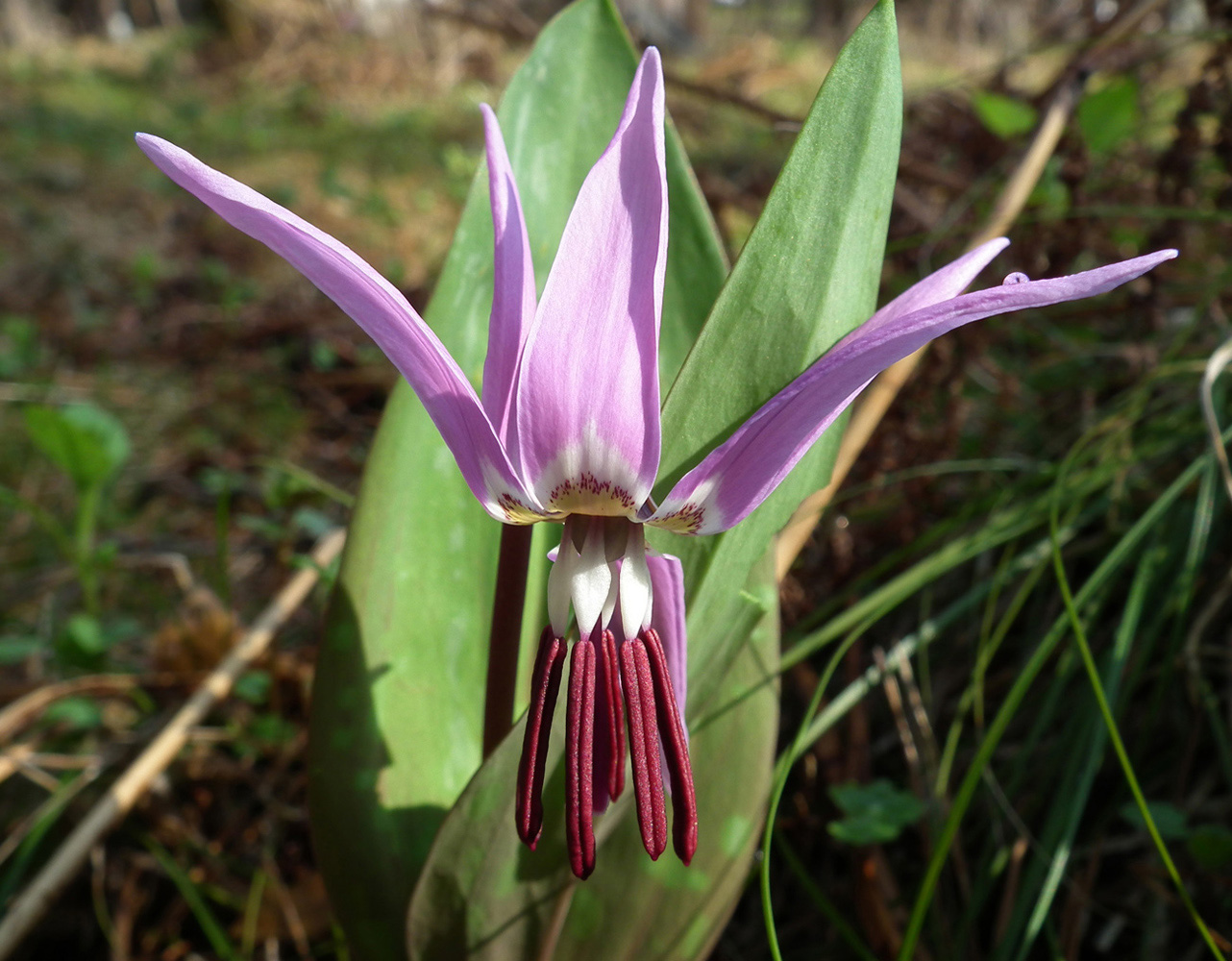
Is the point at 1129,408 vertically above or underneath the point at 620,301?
above

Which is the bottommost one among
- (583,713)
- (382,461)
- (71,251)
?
(583,713)

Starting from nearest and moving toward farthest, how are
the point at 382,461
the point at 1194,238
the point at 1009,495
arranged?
the point at 382,461, the point at 1009,495, the point at 1194,238

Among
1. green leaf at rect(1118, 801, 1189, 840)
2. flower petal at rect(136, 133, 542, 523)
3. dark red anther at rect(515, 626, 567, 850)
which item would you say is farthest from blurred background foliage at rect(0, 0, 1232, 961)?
flower petal at rect(136, 133, 542, 523)

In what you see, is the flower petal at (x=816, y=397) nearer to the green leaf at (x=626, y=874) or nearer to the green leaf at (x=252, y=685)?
the green leaf at (x=626, y=874)

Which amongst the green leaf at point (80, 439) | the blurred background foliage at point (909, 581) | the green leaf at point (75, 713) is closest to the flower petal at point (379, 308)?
the blurred background foliage at point (909, 581)

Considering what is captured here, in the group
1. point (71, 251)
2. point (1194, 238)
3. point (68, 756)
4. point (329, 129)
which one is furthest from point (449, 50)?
point (68, 756)

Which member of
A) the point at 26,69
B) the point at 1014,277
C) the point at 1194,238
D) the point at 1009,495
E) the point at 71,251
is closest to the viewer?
the point at 1014,277

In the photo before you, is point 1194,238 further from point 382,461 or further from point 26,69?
point 26,69

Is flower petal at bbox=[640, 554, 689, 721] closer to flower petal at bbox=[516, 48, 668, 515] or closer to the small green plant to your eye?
flower petal at bbox=[516, 48, 668, 515]

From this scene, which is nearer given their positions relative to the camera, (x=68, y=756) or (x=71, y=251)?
(x=68, y=756)
